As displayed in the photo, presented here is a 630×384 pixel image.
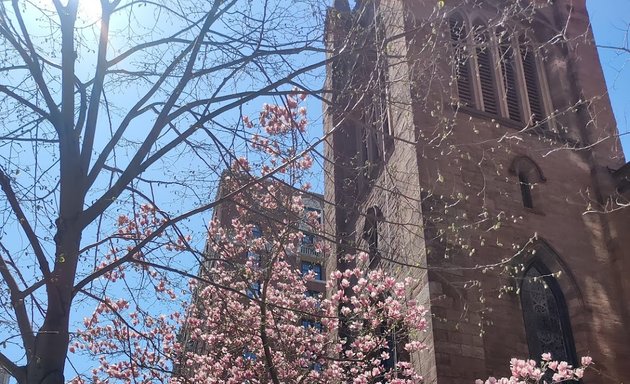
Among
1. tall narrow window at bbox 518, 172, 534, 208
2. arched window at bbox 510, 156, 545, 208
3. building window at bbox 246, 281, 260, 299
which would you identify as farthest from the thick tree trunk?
arched window at bbox 510, 156, 545, 208

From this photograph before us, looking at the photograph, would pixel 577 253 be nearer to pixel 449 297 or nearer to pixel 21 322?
pixel 449 297

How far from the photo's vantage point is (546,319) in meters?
16.1

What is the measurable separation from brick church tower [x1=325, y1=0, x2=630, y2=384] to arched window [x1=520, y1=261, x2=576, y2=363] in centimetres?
3

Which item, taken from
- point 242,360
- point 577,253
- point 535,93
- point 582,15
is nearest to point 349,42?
point 242,360

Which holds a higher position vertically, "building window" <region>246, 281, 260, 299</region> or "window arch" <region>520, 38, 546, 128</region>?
"window arch" <region>520, 38, 546, 128</region>

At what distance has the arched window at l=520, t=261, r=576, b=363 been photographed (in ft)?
51.3

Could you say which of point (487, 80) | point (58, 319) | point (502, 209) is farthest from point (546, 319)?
point (58, 319)

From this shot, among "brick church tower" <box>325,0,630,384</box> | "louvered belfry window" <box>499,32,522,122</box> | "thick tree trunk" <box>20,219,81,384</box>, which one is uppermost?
"louvered belfry window" <box>499,32,522,122</box>

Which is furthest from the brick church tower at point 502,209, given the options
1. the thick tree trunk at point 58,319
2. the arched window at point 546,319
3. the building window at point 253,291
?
the thick tree trunk at point 58,319

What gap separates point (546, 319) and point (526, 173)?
382cm

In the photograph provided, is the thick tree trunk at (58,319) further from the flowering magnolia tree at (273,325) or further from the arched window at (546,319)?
the arched window at (546,319)

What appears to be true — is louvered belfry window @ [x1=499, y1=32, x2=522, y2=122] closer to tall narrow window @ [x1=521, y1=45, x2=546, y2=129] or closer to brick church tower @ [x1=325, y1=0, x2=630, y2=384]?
brick church tower @ [x1=325, y1=0, x2=630, y2=384]

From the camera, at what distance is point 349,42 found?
354 inches

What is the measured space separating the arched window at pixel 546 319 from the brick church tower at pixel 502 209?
0.03 meters
